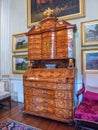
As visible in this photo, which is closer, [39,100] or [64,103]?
[64,103]

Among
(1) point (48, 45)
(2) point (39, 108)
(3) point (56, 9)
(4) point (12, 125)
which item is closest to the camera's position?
(4) point (12, 125)

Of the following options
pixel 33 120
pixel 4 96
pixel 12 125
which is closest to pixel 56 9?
pixel 4 96

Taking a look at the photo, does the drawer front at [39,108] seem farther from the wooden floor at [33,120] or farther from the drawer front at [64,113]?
the drawer front at [64,113]

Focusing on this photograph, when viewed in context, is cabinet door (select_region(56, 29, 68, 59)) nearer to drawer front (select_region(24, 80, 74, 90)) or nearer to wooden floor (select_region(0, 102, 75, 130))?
drawer front (select_region(24, 80, 74, 90))

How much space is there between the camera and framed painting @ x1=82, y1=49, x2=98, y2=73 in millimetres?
3248

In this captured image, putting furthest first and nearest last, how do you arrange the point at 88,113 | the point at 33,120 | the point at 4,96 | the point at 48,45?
the point at 4,96, the point at 48,45, the point at 33,120, the point at 88,113

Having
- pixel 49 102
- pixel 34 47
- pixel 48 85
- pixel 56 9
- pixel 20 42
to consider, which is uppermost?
pixel 56 9

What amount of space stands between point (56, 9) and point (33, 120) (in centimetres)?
284

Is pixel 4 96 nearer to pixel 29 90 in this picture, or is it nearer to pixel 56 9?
pixel 29 90

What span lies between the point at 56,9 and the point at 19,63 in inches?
76.3

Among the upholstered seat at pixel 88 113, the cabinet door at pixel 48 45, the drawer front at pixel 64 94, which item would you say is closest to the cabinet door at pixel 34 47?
the cabinet door at pixel 48 45

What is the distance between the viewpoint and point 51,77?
301 cm

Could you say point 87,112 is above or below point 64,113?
above

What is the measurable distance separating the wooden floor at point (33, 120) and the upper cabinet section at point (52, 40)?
141 centimetres
